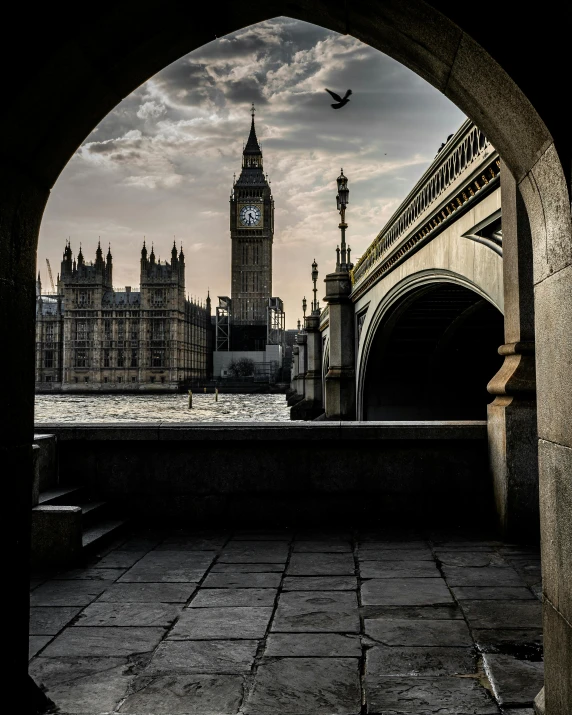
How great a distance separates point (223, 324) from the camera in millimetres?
114500

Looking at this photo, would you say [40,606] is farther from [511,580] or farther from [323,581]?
[511,580]

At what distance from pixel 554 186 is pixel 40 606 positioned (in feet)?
11.1

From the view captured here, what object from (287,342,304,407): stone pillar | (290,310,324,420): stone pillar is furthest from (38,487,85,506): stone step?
(287,342,304,407): stone pillar

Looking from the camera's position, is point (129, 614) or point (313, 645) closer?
point (313, 645)

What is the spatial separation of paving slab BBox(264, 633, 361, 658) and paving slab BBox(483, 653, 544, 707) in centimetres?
59

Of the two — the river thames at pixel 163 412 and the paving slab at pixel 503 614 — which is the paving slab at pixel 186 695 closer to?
the paving slab at pixel 503 614

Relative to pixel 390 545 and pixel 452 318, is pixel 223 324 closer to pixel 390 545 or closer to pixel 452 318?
pixel 452 318

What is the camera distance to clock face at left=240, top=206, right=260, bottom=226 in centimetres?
13438

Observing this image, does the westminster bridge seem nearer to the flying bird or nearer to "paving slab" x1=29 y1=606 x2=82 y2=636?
the flying bird

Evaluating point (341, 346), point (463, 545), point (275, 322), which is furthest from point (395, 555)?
point (275, 322)

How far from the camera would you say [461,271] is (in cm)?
984

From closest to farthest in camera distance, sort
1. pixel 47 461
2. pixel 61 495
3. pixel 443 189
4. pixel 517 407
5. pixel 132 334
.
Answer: pixel 517 407, pixel 61 495, pixel 47 461, pixel 443 189, pixel 132 334

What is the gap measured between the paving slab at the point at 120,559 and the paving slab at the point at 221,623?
1.12m

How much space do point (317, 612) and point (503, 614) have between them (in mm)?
976
